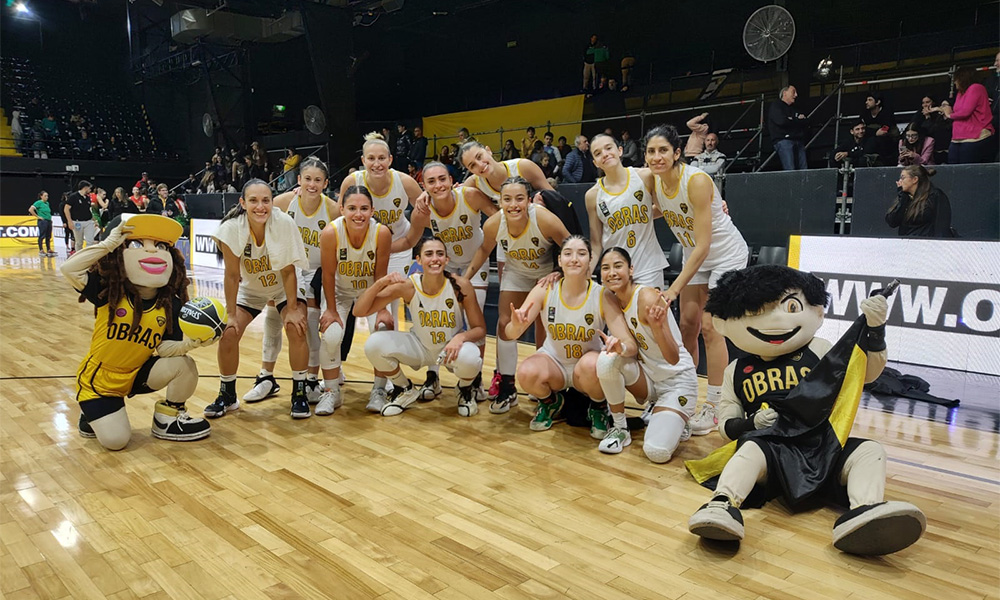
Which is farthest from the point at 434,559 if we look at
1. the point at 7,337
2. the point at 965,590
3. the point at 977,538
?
the point at 7,337

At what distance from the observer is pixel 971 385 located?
432 centimetres

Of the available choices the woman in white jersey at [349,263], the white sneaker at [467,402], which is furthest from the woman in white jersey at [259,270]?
the white sneaker at [467,402]

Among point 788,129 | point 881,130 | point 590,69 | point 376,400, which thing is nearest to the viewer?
point 376,400

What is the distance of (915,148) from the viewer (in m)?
6.66

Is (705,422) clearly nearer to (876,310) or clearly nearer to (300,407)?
(876,310)

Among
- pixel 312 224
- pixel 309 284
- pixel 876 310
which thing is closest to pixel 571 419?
pixel 876 310

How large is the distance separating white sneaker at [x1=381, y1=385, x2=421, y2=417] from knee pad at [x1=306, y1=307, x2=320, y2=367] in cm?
55

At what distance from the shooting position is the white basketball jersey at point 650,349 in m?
3.27

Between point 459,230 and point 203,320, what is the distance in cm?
155

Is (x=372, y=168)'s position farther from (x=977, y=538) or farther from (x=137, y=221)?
(x=977, y=538)

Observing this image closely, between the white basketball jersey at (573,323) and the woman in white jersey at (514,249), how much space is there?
9.6 inches

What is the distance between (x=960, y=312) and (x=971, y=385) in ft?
1.54

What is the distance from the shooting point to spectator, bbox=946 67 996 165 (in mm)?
5859

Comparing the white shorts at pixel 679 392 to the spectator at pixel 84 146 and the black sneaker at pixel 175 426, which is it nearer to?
the black sneaker at pixel 175 426
